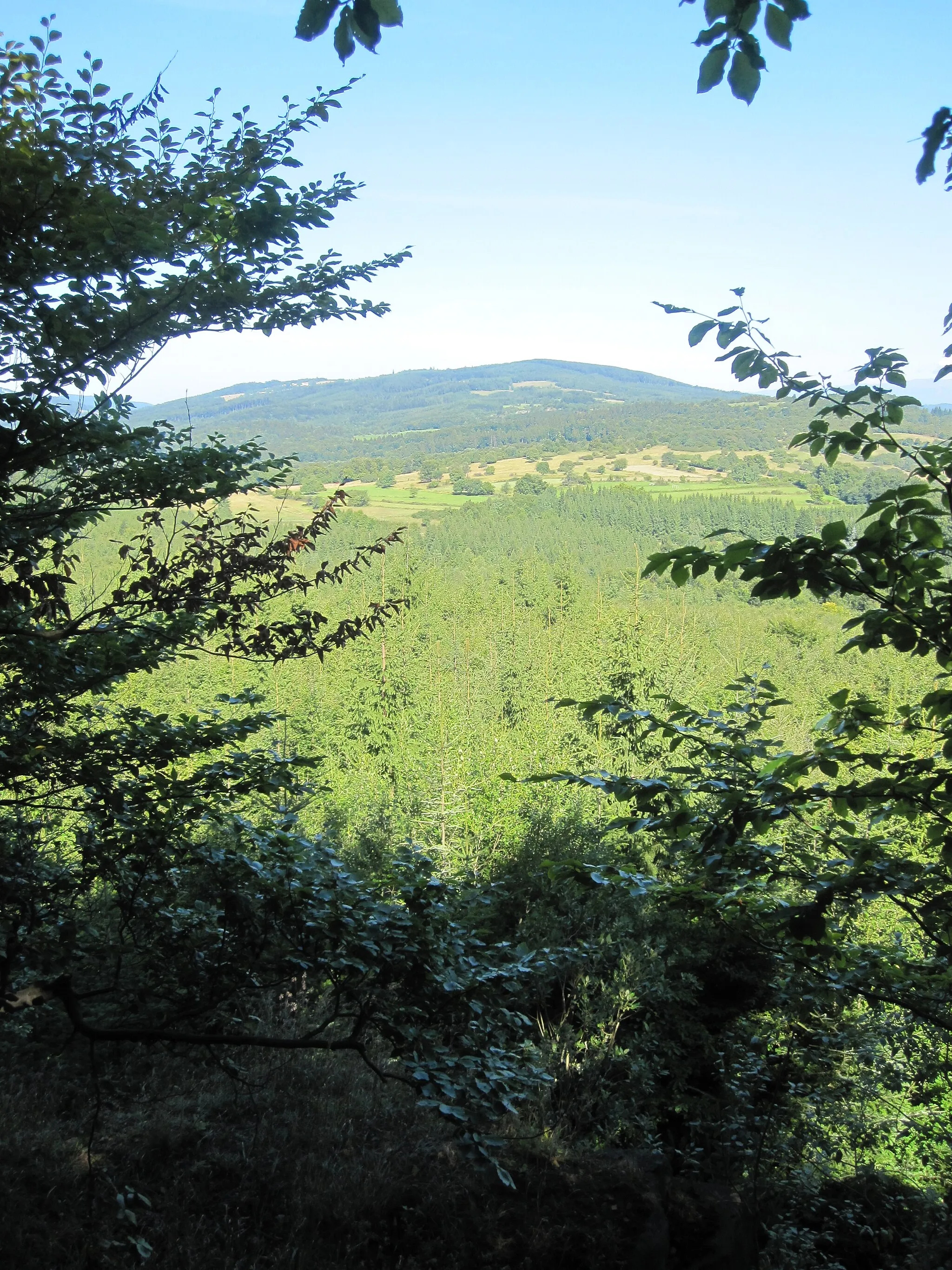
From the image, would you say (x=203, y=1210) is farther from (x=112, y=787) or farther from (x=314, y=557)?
(x=314, y=557)

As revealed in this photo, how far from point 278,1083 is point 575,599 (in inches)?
2092

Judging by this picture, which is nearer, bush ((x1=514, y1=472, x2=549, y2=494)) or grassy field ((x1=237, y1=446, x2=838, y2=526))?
grassy field ((x1=237, y1=446, x2=838, y2=526))

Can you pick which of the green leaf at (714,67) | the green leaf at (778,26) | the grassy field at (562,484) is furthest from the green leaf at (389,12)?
the grassy field at (562,484)

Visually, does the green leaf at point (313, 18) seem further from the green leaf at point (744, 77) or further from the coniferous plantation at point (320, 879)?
the green leaf at point (744, 77)

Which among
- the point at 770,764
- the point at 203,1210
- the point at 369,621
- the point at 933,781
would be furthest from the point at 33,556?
the point at 203,1210

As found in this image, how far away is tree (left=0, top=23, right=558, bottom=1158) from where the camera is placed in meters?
3.11

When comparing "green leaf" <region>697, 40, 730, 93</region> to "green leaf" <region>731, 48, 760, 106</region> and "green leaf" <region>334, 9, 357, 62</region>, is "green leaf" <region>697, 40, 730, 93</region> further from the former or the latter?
"green leaf" <region>334, 9, 357, 62</region>

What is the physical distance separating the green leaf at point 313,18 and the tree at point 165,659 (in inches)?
67.5

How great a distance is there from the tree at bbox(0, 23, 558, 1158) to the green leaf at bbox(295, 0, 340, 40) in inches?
67.5

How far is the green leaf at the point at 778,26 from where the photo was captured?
1.69 meters

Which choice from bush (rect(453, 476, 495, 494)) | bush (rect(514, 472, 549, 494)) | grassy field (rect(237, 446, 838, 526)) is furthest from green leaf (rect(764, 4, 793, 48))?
bush (rect(514, 472, 549, 494))

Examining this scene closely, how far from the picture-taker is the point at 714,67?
5.73 feet

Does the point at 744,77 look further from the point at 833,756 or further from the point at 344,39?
the point at 833,756

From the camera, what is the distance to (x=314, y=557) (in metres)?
66.8
